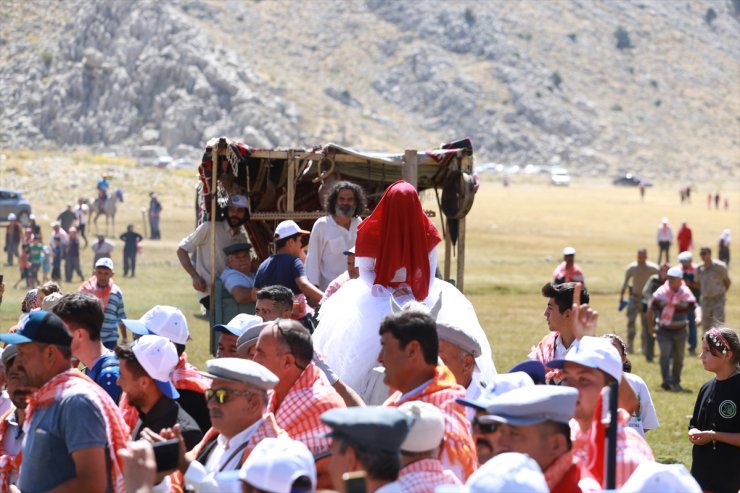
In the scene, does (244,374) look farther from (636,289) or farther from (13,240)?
(13,240)

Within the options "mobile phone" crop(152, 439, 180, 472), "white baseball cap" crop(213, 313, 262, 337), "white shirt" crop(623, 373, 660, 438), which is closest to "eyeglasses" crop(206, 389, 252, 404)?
"mobile phone" crop(152, 439, 180, 472)

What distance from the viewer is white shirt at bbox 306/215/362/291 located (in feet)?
34.9

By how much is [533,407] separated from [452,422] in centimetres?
81

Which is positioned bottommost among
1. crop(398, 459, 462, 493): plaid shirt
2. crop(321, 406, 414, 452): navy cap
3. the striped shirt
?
the striped shirt

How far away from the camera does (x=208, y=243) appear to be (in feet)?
41.7

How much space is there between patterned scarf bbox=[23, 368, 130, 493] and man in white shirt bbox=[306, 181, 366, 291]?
540 cm

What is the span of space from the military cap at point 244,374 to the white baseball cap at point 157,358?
2.70 feet

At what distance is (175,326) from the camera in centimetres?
721

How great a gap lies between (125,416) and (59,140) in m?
111

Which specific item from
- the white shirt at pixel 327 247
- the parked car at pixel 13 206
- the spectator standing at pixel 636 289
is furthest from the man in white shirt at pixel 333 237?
the parked car at pixel 13 206

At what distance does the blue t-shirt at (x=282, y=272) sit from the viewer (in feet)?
33.6

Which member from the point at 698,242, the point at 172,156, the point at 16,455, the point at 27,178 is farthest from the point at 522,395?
the point at 172,156

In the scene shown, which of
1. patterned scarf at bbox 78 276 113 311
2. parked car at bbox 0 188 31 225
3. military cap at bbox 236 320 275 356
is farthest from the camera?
parked car at bbox 0 188 31 225

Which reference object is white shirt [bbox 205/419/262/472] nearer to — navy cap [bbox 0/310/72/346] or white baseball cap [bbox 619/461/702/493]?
navy cap [bbox 0/310/72/346]
